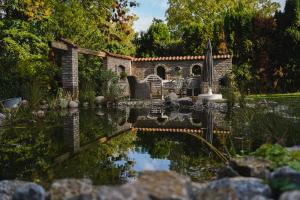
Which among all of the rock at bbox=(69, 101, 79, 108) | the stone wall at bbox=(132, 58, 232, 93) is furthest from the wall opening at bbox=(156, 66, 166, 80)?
the rock at bbox=(69, 101, 79, 108)

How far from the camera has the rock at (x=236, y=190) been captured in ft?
7.96

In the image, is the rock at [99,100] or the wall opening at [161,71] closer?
the rock at [99,100]

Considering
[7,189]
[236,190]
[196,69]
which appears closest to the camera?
[236,190]

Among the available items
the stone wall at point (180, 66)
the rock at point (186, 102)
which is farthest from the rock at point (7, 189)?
the stone wall at point (180, 66)

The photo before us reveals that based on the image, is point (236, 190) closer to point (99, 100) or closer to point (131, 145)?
point (131, 145)

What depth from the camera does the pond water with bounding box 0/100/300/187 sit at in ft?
14.3

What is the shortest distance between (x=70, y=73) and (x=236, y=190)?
1236 cm

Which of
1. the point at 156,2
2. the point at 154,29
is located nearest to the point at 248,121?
the point at 154,29

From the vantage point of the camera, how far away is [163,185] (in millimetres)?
2348

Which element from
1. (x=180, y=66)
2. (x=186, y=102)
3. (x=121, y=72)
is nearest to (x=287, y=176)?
(x=186, y=102)

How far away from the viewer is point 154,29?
24844 mm

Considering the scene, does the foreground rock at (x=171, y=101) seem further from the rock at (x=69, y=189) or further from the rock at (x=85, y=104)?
the rock at (x=69, y=189)

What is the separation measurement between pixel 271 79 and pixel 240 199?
57.6 ft

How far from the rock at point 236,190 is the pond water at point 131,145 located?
1303 millimetres
